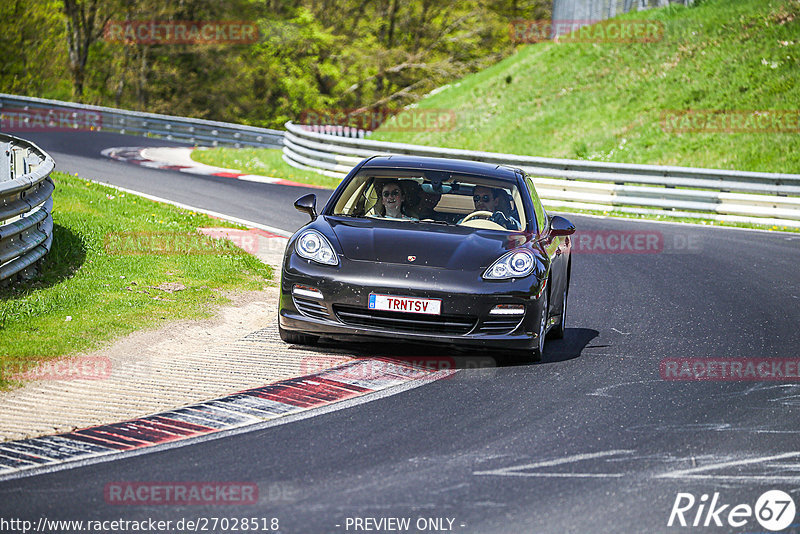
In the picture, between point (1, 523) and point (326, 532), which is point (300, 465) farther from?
point (1, 523)

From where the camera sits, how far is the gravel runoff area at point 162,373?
5949 mm

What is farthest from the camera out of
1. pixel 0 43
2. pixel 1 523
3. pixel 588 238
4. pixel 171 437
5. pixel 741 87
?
pixel 0 43

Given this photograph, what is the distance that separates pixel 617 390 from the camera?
7090mm

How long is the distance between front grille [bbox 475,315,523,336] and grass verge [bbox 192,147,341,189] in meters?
15.1

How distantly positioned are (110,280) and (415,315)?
3.81m

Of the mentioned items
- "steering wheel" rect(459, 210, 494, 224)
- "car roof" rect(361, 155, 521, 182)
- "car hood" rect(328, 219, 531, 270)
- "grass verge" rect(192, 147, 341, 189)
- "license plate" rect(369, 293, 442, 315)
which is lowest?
"grass verge" rect(192, 147, 341, 189)

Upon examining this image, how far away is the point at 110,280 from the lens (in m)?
9.82

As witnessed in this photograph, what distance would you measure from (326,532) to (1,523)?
4.42 ft

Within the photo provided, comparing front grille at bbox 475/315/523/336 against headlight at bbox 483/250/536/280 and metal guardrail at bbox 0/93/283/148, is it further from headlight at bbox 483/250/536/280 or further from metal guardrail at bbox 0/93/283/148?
metal guardrail at bbox 0/93/283/148

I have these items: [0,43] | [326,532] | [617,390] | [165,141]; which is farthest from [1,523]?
[0,43]

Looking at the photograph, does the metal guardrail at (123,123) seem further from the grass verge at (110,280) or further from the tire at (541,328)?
the tire at (541,328)

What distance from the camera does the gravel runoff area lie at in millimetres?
5949

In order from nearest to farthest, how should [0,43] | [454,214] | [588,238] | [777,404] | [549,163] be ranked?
[777,404] < [454,214] < [588,238] < [549,163] < [0,43]

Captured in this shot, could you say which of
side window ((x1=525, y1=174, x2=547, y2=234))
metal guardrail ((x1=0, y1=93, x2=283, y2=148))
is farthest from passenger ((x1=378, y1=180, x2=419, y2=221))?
metal guardrail ((x1=0, y1=93, x2=283, y2=148))
